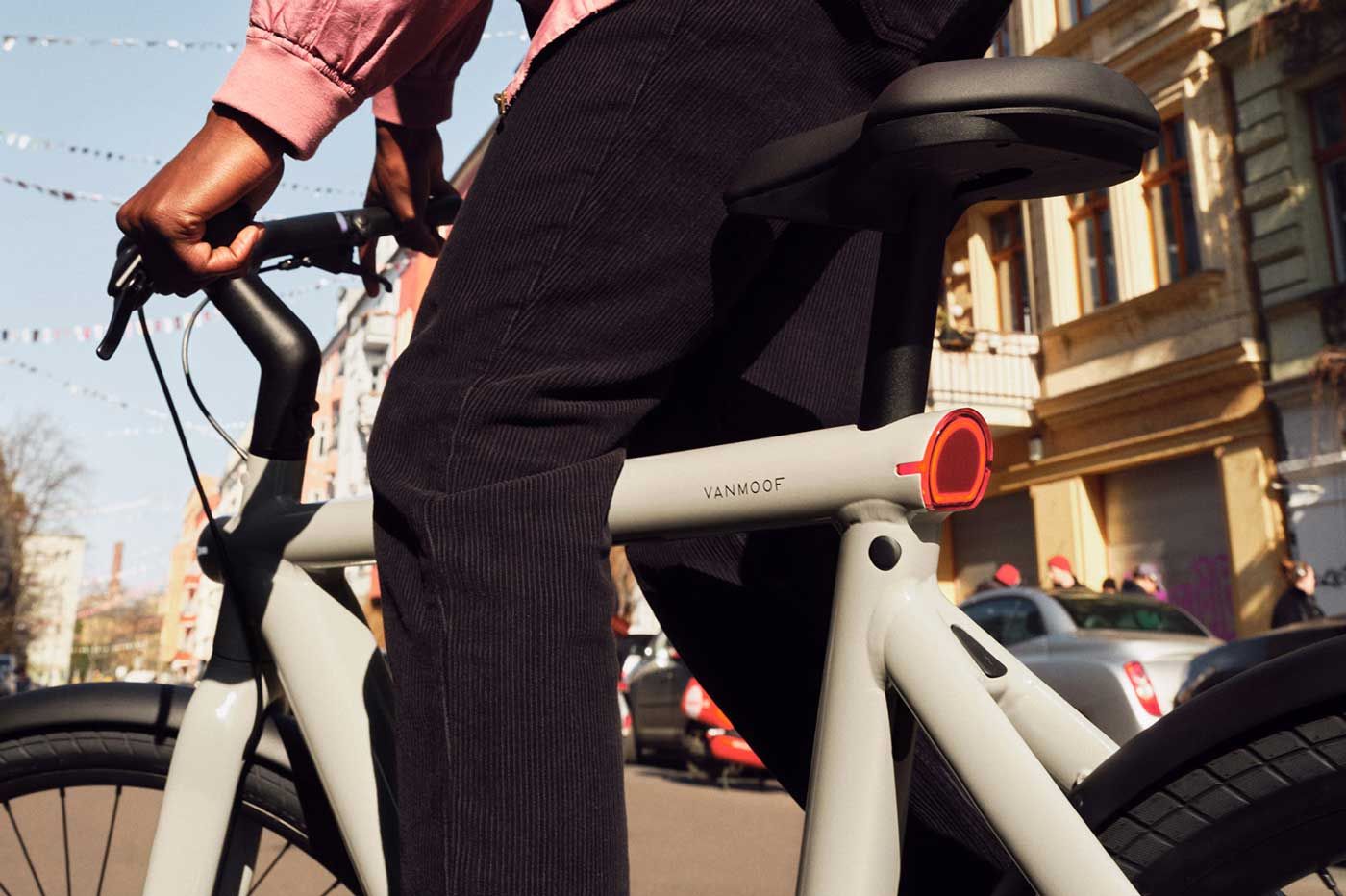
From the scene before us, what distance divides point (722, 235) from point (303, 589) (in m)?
0.56

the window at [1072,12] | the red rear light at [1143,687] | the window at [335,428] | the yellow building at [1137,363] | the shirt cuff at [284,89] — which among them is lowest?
the shirt cuff at [284,89]

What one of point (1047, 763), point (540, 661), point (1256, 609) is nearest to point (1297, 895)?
point (1047, 763)

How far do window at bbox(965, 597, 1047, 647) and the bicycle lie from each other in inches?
284

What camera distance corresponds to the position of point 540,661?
934mm

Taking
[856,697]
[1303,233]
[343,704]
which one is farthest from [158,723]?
[1303,233]

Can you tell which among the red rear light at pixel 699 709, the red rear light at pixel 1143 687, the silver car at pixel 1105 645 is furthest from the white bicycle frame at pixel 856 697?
the red rear light at pixel 699 709

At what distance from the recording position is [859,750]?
0.93m

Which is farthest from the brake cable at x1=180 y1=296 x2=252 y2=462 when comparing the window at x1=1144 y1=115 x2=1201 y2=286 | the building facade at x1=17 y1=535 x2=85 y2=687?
the building facade at x1=17 y1=535 x2=85 y2=687

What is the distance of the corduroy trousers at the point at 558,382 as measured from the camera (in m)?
0.93

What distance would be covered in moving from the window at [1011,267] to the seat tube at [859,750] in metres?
16.0

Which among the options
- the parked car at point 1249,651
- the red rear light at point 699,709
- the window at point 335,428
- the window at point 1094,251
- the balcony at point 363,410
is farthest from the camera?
the window at point 335,428

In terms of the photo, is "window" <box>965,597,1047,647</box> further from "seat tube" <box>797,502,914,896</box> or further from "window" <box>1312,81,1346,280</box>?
"seat tube" <box>797,502,914,896</box>

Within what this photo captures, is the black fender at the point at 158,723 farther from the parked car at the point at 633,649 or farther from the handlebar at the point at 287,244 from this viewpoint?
the parked car at the point at 633,649

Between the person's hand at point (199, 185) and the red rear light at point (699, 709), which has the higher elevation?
the red rear light at point (699, 709)
